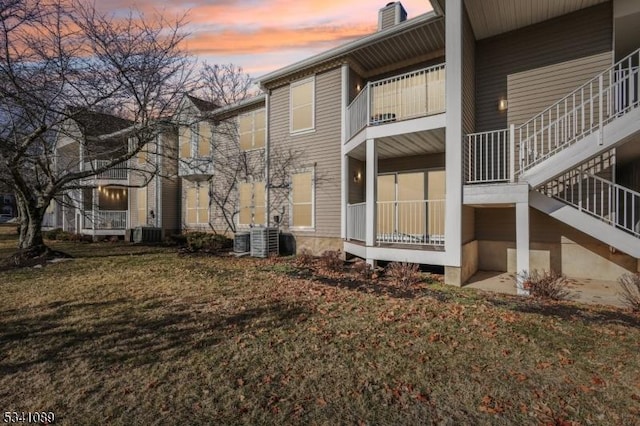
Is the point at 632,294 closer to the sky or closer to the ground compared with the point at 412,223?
closer to the ground

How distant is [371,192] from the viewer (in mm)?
8320

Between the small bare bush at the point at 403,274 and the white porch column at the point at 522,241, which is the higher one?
the white porch column at the point at 522,241

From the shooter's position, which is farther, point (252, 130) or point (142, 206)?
point (142, 206)

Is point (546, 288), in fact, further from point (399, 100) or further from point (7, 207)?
point (7, 207)

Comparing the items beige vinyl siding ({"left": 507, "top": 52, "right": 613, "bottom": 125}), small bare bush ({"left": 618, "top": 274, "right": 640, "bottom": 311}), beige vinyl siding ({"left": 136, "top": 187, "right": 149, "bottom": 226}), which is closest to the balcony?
beige vinyl siding ({"left": 136, "top": 187, "right": 149, "bottom": 226})

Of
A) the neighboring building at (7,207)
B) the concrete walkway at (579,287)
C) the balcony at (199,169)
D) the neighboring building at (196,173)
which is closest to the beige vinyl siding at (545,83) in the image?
the concrete walkway at (579,287)

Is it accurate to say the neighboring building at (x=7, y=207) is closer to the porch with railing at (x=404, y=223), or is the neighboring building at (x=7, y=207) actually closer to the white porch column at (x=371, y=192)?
the porch with railing at (x=404, y=223)

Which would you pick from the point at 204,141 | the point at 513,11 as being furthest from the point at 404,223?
the point at 204,141

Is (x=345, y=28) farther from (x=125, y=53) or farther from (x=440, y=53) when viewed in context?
(x=125, y=53)

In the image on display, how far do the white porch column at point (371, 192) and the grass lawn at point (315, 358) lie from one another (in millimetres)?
2225

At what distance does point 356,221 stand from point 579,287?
556 centimetres

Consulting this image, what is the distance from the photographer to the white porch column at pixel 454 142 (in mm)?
7059

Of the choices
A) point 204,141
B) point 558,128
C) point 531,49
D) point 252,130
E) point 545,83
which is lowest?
point 558,128

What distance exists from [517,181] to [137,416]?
25.3ft
